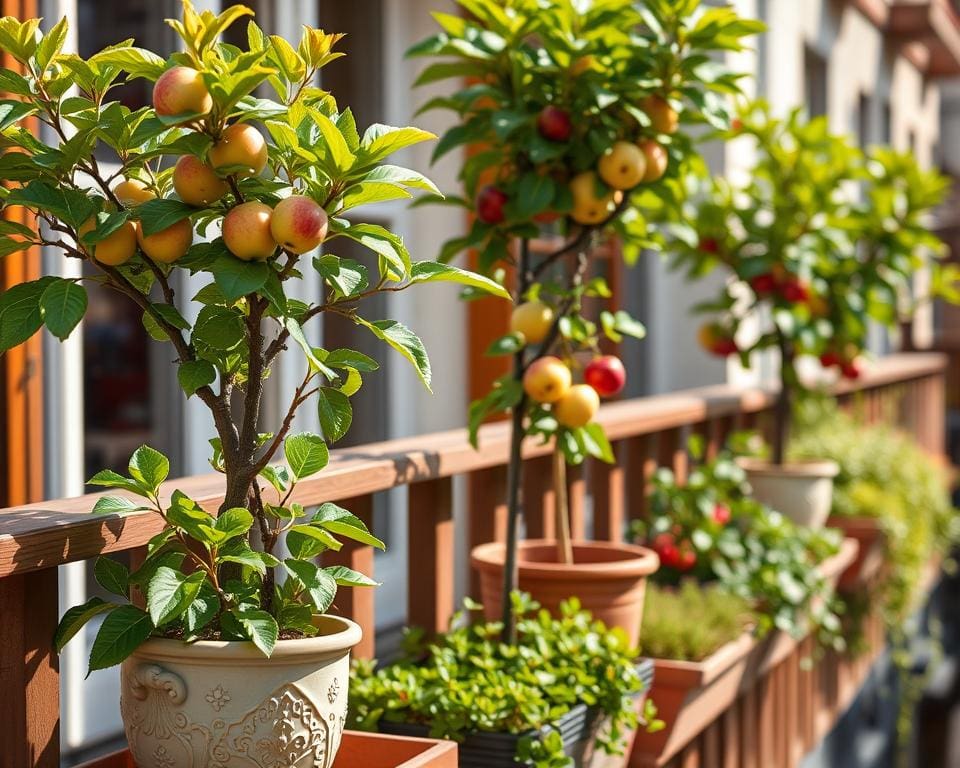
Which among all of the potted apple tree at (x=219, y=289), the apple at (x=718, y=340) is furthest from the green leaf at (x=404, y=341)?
the apple at (x=718, y=340)

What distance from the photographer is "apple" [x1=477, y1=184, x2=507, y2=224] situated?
7.60ft

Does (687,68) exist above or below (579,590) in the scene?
above

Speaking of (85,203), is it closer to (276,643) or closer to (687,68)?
(276,643)

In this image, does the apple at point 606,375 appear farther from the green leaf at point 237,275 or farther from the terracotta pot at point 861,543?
the terracotta pot at point 861,543

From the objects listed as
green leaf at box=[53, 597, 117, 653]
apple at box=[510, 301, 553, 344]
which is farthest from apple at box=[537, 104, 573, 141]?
green leaf at box=[53, 597, 117, 653]

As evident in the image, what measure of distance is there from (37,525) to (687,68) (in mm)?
1320

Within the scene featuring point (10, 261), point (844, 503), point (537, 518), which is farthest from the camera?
point (844, 503)

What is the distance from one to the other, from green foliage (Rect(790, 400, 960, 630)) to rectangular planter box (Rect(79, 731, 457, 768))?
283cm

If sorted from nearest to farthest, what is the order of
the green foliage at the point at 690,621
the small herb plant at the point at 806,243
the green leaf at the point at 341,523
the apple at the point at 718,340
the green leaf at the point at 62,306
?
the green leaf at the point at 62,306
the green leaf at the point at 341,523
the green foliage at the point at 690,621
the small herb plant at the point at 806,243
the apple at the point at 718,340

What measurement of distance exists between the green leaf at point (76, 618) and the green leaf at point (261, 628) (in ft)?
0.49

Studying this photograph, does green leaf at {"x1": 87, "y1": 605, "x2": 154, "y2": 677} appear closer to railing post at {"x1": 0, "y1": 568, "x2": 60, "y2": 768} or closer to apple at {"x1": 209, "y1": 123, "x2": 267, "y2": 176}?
railing post at {"x1": 0, "y1": 568, "x2": 60, "y2": 768}

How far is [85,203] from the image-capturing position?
52.8 inches

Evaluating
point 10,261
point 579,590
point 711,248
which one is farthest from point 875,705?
point 10,261

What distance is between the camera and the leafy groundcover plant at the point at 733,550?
122 inches
